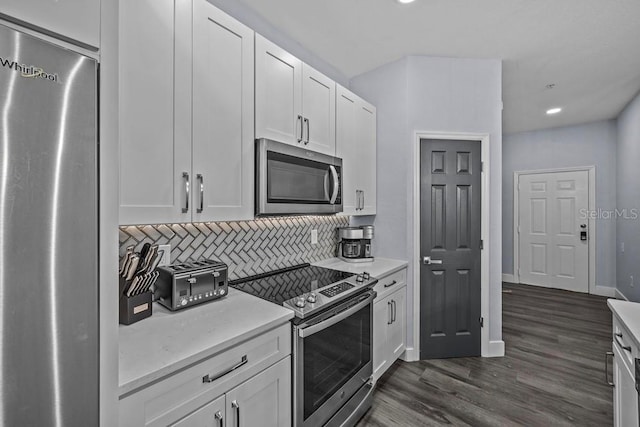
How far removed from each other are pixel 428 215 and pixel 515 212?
380 centimetres

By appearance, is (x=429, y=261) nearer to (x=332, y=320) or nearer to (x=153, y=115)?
(x=332, y=320)

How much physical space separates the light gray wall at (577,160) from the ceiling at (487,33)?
1.68 m

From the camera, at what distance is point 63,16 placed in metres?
0.65

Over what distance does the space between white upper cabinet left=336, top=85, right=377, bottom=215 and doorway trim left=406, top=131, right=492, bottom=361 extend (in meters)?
0.41

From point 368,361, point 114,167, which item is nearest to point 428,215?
point 368,361

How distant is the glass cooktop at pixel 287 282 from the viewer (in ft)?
5.63

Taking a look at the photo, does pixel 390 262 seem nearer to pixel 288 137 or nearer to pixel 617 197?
pixel 288 137

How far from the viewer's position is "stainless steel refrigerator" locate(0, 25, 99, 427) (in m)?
0.58

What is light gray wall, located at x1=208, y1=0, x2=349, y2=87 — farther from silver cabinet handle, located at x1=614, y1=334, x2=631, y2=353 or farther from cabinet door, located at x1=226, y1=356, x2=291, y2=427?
silver cabinet handle, located at x1=614, y1=334, x2=631, y2=353

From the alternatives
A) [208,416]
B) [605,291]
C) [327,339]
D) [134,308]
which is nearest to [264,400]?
[208,416]

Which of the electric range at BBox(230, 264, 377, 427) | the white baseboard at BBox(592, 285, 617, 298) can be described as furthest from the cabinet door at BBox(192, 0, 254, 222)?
the white baseboard at BBox(592, 285, 617, 298)

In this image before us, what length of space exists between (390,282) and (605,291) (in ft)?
15.4

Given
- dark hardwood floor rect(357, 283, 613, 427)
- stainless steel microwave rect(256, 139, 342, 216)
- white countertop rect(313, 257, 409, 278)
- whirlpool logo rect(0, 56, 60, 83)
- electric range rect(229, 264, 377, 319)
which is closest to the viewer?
whirlpool logo rect(0, 56, 60, 83)

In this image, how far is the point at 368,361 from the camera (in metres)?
2.03
